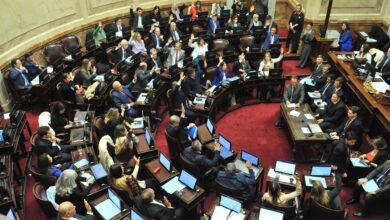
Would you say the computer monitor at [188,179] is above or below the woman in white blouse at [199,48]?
below

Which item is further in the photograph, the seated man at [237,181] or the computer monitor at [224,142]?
the computer monitor at [224,142]

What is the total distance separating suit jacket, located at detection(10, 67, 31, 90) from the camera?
8.69 metres

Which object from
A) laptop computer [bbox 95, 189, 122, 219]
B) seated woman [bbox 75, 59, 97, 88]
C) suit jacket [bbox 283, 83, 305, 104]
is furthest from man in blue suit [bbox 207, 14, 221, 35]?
laptop computer [bbox 95, 189, 122, 219]

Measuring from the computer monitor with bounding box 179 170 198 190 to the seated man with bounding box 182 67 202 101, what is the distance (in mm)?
3230

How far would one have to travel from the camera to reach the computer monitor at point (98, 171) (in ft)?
19.2

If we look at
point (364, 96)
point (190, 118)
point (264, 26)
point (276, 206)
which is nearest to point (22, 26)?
point (190, 118)

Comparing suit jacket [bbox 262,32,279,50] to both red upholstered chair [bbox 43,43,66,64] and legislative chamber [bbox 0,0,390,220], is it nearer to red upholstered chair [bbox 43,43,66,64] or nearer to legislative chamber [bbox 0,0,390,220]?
legislative chamber [bbox 0,0,390,220]

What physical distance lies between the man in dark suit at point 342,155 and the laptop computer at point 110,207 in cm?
394

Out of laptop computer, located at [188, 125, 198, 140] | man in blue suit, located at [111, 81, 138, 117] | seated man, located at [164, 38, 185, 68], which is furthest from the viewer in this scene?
seated man, located at [164, 38, 185, 68]

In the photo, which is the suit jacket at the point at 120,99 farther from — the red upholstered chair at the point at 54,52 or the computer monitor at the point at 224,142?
the red upholstered chair at the point at 54,52

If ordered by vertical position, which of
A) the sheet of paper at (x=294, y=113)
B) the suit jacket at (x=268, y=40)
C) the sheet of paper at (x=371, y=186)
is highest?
the suit jacket at (x=268, y=40)

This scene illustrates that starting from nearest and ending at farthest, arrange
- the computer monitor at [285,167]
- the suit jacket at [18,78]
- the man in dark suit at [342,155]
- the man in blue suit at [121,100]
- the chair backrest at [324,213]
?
the chair backrest at [324,213], the computer monitor at [285,167], the man in dark suit at [342,155], the man in blue suit at [121,100], the suit jacket at [18,78]

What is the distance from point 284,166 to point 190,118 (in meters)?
2.78

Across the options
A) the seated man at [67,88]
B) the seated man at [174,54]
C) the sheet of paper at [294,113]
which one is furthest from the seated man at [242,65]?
the seated man at [67,88]
